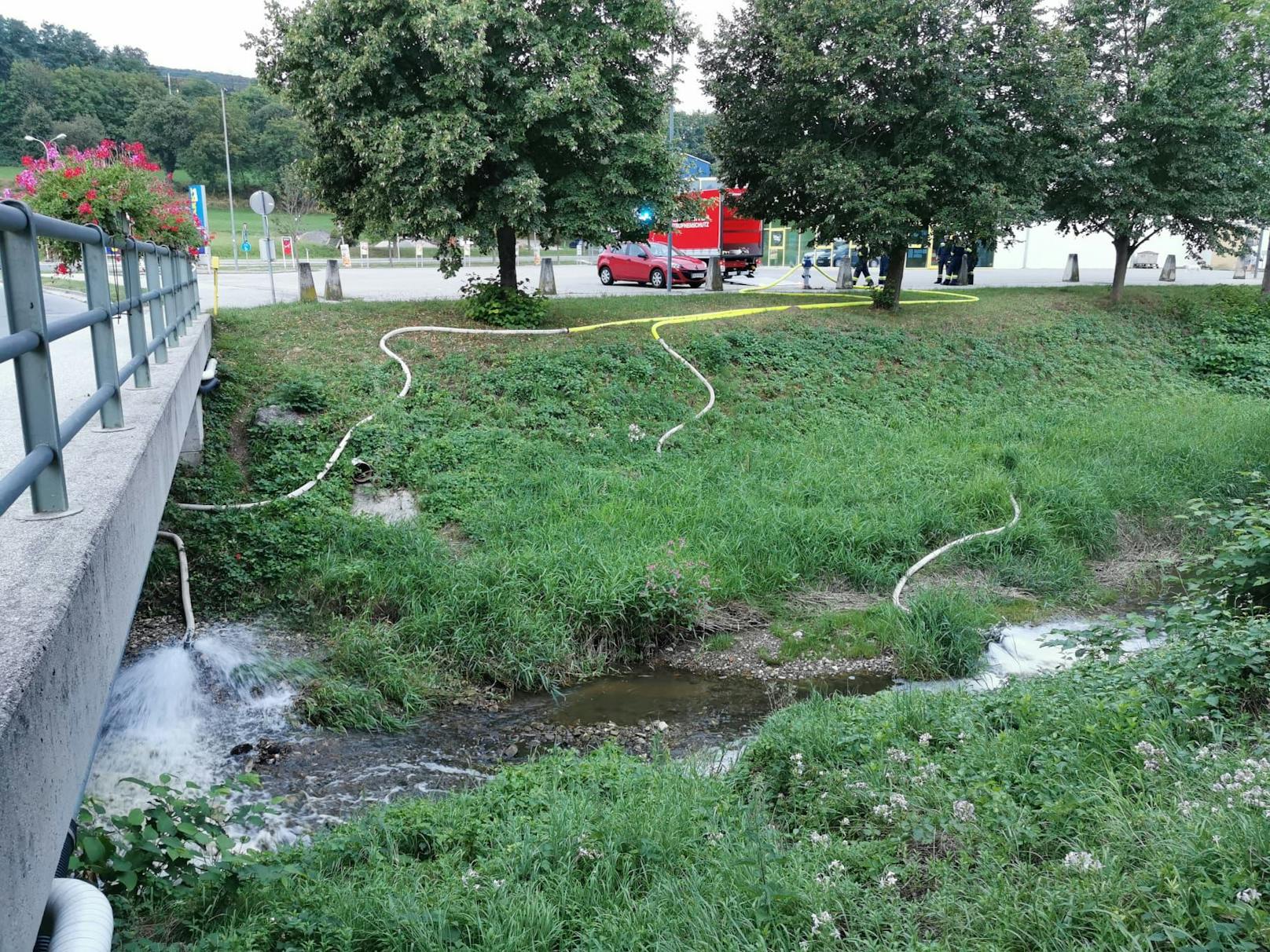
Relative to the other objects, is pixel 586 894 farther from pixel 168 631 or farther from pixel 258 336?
pixel 258 336

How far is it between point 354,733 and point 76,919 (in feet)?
13.6

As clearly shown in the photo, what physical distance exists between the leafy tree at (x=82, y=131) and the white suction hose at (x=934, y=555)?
6221cm

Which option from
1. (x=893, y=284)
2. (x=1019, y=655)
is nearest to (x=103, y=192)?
(x=1019, y=655)

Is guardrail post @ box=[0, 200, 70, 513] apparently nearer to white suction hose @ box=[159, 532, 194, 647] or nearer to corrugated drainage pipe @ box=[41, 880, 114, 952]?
corrugated drainage pipe @ box=[41, 880, 114, 952]

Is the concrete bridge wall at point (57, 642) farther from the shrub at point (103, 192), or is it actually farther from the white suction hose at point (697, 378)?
the white suction hose at point (697, 378)

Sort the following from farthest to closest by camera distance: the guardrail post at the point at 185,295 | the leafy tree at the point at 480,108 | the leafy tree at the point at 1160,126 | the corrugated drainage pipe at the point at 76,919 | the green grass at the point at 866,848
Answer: the leafy tree at the point at 1160,126, the leafy tree at the point at 480,108, the guardrail post at the point at 185,295, the green grass at the point at 866,848, the corrugated drainage pipe at the point at 76,919

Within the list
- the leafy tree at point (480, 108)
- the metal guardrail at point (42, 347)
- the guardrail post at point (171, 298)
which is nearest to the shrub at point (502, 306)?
the leafy tree at point (480, 108)

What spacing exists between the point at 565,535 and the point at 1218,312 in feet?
61.0

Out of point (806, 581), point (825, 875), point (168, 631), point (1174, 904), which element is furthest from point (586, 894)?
point (806, 581)

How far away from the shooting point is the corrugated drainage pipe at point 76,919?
8.67 feet

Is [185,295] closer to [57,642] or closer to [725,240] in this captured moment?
[57,642]

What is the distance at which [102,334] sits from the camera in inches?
172

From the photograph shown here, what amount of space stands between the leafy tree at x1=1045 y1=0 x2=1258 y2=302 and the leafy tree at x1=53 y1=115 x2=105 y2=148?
57175 mm

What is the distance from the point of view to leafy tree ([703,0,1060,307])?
15.9 meters
